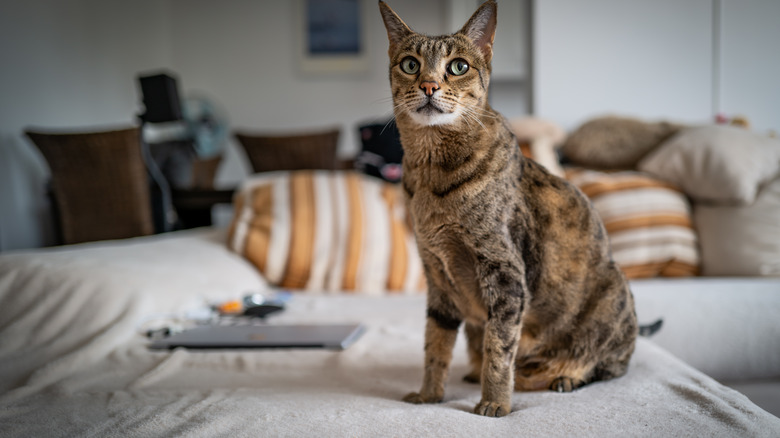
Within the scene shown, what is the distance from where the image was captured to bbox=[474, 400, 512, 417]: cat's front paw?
2.95 ft

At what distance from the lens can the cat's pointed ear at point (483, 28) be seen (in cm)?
92

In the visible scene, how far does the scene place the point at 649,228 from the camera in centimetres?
195

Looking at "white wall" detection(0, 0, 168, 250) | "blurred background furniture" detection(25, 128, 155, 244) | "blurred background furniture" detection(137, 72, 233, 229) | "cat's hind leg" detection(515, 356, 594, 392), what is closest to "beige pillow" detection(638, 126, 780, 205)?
"cat's hind leg" detection(515, 356, 594, 392)

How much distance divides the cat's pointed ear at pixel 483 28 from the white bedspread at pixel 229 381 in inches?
25.1

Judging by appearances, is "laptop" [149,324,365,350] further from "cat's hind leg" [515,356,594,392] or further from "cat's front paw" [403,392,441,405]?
"cat's hind leg" [515,356,594,392]

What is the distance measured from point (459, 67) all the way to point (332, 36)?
13.6 ft

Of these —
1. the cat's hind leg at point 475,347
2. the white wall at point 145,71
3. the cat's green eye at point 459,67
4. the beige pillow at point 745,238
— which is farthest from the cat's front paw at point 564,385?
the white wall at point 145,71

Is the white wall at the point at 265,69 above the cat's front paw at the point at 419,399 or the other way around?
above

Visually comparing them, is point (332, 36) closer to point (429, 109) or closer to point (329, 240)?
point (329, 240)

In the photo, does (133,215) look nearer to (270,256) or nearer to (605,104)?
(270,256)

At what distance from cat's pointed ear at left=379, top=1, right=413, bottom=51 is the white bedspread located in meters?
0.67

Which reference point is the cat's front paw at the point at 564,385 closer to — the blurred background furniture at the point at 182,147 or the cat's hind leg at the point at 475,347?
the cat's hind leg at the point at 475,347

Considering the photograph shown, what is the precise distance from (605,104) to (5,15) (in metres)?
2.70

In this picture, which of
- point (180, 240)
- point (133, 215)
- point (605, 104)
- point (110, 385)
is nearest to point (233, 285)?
point (180, 240)
